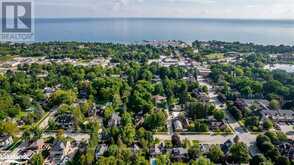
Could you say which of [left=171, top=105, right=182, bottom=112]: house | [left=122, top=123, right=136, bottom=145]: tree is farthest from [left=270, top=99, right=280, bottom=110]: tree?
[left=122, top=123, right=136, bottom=145]: tree

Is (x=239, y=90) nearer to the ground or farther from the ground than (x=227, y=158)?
farther from the ground

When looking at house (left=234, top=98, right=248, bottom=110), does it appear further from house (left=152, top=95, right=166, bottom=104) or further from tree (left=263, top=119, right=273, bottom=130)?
house (left=152, top=95, right=166, bottom=104)

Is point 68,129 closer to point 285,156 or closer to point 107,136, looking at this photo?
point 107,136

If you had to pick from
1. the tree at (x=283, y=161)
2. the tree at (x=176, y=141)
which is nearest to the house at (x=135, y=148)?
the tree at (x=176, y=141)

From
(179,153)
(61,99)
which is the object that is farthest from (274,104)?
(61,99)

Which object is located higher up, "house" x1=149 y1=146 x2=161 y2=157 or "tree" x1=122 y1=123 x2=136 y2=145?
"tree" x1=122 y1=123 x2=136 y2=145

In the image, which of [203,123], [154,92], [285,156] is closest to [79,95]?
[154,92]

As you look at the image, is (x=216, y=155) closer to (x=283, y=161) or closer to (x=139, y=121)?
(x=283, y=161)
